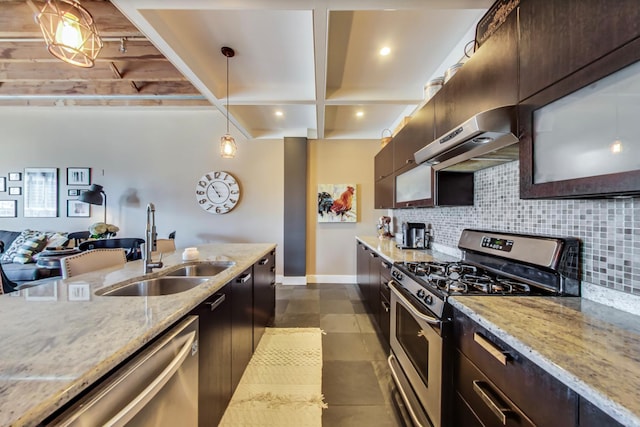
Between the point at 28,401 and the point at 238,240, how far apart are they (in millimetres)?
3979

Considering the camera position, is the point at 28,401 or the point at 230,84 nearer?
the point at 28,401

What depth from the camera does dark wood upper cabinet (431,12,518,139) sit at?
3.50ft

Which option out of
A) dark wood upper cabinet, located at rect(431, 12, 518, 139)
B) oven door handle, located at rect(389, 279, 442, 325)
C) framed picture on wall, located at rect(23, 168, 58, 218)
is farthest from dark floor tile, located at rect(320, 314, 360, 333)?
framed picture on wall, located at rect(23, 168, 58, 218)

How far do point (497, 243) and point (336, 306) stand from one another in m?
2.22

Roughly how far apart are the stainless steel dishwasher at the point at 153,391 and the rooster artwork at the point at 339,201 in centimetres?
340

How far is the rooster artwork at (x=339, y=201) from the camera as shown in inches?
170

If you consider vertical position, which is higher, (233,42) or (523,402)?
(233,42)

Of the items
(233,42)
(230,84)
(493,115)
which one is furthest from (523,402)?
(230,84)

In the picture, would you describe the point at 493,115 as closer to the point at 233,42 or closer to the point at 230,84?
the point at 233,42

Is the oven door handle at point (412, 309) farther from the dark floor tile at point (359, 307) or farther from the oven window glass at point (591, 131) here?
the dark floor tile at point (359, 307)

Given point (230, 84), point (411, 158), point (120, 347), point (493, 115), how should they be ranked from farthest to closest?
point (230, 84)
point (411, 158)
point (493, 115)
point (120, 347)

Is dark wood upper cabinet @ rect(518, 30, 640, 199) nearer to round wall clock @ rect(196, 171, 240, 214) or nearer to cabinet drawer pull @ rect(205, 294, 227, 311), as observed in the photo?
cabinet drawer pull @ rect(205, 294, 227, 311)

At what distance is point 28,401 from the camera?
0.46 m

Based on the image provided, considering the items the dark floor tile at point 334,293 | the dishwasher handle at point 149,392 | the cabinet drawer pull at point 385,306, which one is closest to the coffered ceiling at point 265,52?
the dishwasher handle at point 149,392
